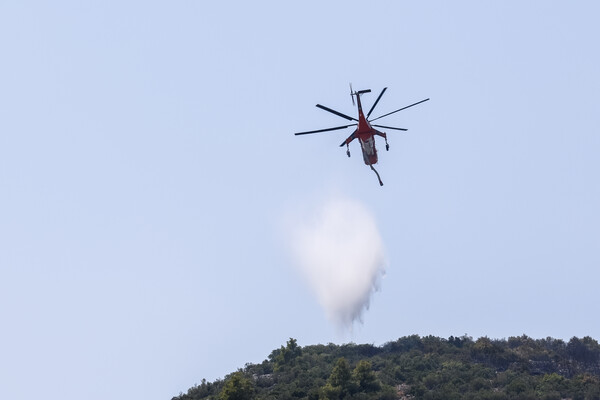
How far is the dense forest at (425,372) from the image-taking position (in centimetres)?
6550

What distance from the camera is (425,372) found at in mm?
73938

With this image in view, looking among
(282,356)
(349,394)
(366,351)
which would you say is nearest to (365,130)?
(349,394)

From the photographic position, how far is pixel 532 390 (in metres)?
66.8

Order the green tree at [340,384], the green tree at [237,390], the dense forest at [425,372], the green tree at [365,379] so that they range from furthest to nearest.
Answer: the green tree at [365,379], the dense forest at [425,372], the green tree at [340,384], the green tree at [237,390]

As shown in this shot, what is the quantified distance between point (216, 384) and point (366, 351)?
20.0 metres

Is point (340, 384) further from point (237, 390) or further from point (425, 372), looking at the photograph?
point (425, 372)

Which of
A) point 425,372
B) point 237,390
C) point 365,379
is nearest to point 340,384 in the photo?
point 365,379

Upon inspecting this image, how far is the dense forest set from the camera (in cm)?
6550

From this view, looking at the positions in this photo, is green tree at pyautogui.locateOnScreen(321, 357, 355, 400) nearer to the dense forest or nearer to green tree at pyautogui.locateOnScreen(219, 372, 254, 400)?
the dense forest

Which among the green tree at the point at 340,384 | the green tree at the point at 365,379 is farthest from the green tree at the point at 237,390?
the green tree at the point at 365,379

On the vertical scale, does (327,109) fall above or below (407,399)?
above

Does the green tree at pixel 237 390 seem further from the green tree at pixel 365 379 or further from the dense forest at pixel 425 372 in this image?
the green tree at pixel 365 379

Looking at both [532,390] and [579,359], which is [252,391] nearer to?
[532,390]

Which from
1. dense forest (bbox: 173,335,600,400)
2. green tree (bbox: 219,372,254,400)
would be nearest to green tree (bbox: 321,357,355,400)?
dense forest (bbox: 173,335,600,400)
